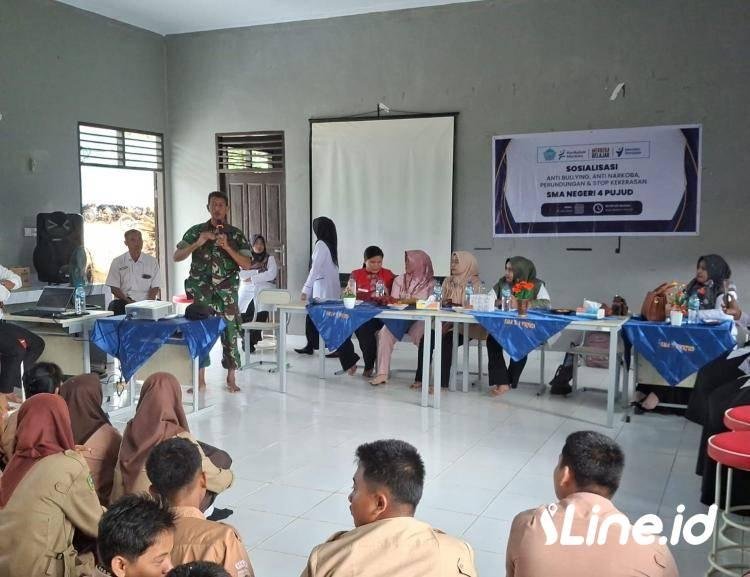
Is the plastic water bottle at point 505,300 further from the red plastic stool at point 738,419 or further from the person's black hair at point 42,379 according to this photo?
the person's black hair at point 42,379

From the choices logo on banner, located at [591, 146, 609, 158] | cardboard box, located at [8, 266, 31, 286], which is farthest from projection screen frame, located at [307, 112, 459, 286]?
cardboard box, located at [8, 266, 31, 286]

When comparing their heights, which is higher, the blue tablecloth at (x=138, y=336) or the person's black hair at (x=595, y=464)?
the person's black hair at (x=595, y=464)

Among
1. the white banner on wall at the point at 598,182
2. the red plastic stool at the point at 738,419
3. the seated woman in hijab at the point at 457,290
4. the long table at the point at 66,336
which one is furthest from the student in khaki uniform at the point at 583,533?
A: the white banner on wall at the point at 598,182

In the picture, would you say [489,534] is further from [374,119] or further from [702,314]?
[374,119]

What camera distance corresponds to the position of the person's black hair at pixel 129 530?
159cm

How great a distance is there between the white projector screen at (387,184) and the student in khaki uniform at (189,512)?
18.4 ft

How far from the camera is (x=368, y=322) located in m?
6.48

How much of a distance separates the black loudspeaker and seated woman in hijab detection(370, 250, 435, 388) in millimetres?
3025

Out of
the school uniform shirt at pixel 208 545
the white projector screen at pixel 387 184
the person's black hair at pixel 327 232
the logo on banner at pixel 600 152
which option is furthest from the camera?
the white projector screen at pixel 387 184

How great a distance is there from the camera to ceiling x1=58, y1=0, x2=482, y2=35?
7520mm

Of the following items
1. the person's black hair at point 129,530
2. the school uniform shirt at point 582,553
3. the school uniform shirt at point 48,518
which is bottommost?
the school uniform shirt at point 48,518

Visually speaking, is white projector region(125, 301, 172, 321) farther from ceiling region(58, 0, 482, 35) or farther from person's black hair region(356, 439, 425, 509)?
ceiling region(58, 0, 482, 35)

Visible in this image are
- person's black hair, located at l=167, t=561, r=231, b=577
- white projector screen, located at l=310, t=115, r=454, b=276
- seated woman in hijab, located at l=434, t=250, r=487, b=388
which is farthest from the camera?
white projector screen, located at l=310, t=115, r=454, b=276

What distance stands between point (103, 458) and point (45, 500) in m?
0.82
